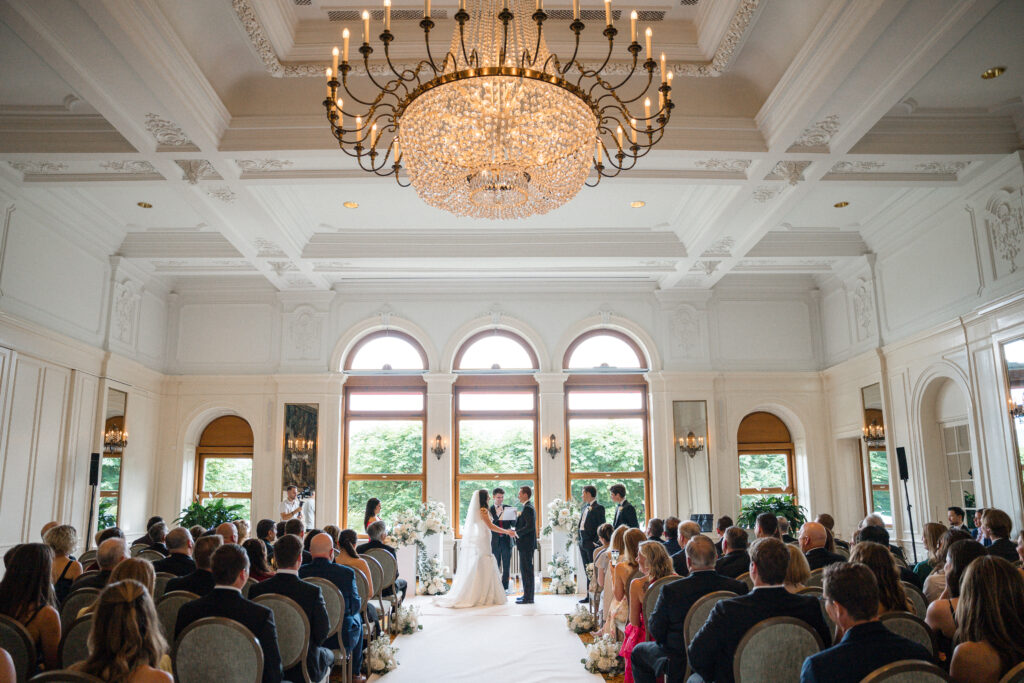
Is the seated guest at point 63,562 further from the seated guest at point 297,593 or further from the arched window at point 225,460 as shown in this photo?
the arched window at point 225,460

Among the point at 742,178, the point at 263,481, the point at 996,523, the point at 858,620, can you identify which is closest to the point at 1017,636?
the point at 858,620

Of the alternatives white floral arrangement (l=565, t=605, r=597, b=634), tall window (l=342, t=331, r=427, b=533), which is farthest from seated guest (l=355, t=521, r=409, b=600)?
tall window (l=342, t=331, r=427, b=533)

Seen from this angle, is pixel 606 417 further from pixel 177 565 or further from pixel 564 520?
pixel 177 565

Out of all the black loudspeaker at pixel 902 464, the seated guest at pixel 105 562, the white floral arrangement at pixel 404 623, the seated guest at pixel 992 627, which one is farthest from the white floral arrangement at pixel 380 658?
the black loudspeaker at pixel 902 464

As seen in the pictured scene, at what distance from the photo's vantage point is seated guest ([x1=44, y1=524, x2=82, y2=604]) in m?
5.27

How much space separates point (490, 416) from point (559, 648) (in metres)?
5.89

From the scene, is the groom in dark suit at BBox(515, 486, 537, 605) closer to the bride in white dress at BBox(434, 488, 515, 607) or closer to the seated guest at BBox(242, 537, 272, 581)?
the bride in white dress at BBox(434, 488, 515, 607)

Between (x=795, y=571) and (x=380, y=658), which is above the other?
(x=795, y=571)

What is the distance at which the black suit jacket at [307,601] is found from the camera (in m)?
4.67

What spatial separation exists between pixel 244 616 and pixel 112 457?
838 cm

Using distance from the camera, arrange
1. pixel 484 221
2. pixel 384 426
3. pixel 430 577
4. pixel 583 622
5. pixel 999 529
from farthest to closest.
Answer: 1. pixel 384 426
2. pixel 430 577
3. pixel 484 221
4. pixel 583 622
5. pixel 999 529

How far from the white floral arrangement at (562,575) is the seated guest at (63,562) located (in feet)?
22.6

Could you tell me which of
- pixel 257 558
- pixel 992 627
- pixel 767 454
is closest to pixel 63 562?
pixel 257 558

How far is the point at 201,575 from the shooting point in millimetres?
4719
